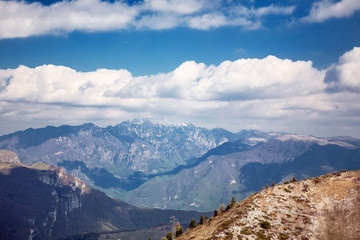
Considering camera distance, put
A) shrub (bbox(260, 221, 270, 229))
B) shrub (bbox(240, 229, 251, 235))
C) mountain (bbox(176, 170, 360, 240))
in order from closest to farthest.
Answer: shrub (bbox(240, 229, 251, 235)), mountain (bbox(176, 170, 360, 240)), shrub (bbox(260, 221, 270, 229))

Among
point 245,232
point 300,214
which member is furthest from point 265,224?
point 300,214

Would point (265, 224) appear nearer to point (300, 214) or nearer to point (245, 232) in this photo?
point (245, 232)

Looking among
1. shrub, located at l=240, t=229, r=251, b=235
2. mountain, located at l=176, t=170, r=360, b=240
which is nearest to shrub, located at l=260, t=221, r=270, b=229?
mountain, located at l=176, t=170, r=360, b=240

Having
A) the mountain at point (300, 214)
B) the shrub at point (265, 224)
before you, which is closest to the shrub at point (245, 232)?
the mountain at point (300, 214)

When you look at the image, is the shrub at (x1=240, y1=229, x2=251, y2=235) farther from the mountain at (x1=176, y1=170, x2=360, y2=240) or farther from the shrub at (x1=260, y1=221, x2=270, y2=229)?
the shrub at (x1=260, y1=221, x2=270, y2=229)

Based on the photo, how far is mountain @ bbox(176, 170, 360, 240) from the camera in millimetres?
112562

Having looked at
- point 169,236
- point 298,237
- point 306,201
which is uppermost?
point 306,201

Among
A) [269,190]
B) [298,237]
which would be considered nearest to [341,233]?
[298,237]

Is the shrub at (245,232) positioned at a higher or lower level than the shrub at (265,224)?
lower

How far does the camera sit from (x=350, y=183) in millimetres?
138875

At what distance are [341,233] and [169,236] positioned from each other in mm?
77650

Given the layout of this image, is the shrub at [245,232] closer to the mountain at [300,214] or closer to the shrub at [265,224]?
the mountain at [300,214]

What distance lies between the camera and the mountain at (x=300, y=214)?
369ft

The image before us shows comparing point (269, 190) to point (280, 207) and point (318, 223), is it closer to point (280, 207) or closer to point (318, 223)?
point (280, 207)
